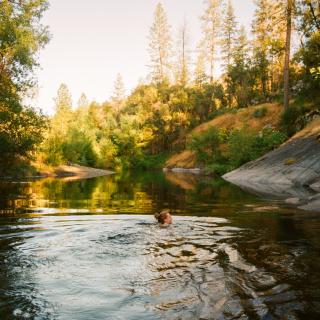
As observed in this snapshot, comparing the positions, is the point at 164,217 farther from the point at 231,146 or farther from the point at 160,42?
the point at 160,42

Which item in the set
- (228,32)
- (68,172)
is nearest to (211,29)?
(228,32)

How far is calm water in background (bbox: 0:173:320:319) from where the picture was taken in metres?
5.50

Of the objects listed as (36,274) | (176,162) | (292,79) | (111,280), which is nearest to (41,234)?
(36,274)

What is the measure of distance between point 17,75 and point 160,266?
78.8 ft

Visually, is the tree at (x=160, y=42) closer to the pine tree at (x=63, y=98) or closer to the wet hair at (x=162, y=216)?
the pine tree at (x=63, y=98)

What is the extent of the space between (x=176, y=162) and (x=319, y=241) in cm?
5820

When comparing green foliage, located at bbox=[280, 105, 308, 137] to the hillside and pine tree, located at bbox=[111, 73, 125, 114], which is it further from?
pine tree, located at bbox=[111, 73, 125, 114]

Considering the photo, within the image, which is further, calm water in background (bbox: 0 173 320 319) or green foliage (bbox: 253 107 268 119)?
green foliage (bbox: 253 107 268 119)

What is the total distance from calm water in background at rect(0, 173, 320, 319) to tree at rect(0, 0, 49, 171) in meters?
12.6

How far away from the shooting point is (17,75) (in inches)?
1097

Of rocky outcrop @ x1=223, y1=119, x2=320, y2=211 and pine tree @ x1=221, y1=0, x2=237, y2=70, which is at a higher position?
pine tree @ x1=221, y1=0, x2=237, y2=70

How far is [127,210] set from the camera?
16766 millimetres

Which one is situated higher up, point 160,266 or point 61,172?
point 61,172

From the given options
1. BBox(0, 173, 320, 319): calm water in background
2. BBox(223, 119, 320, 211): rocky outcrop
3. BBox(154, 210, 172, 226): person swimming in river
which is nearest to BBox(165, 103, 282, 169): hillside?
BBox(223, 119, 320, 211): rocky outcrop
